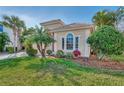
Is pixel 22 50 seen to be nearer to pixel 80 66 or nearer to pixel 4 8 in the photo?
pixel 4 8

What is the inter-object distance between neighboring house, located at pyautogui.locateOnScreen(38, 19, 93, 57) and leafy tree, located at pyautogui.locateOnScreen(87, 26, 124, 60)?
19 cm

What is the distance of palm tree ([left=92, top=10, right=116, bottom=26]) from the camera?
5555 millimetres

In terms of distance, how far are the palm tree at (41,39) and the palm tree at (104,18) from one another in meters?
1.40

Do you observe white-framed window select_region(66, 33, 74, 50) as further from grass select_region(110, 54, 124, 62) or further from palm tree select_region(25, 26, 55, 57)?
grass select_region(110, 54, 124, 62)

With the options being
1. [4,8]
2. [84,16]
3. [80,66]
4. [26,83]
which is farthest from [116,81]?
[4,8]

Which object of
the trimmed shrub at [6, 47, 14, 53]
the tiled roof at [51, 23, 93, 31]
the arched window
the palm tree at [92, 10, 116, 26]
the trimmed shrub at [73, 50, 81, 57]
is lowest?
the trimmed shrub at [73, 50, 81, 57]

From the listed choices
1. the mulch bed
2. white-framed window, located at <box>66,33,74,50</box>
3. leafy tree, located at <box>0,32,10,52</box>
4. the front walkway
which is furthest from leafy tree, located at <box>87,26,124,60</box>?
leafy tree, located at <box>0,32,10,52</box>

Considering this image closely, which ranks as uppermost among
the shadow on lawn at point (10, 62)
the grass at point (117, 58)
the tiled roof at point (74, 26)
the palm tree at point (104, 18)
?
the palm tree at point (104, 18)

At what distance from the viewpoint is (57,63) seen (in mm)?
5664

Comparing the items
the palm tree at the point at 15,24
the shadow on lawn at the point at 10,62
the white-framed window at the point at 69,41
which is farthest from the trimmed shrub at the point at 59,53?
the palm tree at the point at 15,24

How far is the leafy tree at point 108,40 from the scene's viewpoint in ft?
18.6

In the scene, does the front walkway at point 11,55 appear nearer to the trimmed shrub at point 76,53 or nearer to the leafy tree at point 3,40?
the leafy tree at point 3,40

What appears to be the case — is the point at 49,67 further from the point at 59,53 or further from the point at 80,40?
the point at 80,40

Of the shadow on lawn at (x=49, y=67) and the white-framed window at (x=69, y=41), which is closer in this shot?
the shadow on lawn at (x=49, y=67)
